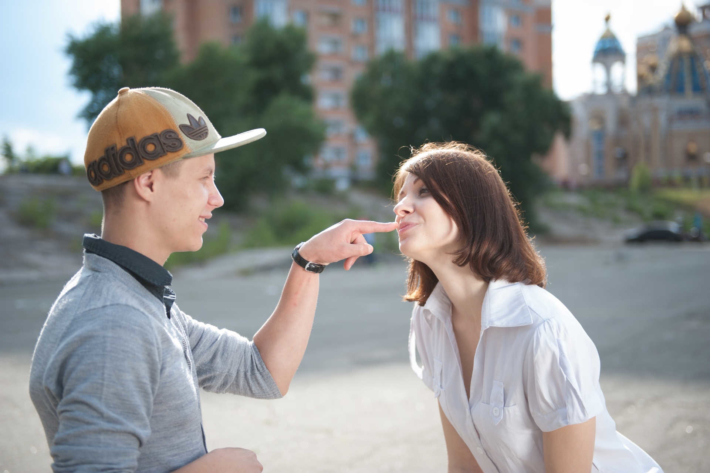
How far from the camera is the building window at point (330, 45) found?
182 feet

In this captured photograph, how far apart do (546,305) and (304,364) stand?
517 cm

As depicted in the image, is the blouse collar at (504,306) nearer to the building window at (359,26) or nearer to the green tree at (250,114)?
the green tree at (250,114)

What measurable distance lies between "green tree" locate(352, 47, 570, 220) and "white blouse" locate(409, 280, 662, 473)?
3180cm

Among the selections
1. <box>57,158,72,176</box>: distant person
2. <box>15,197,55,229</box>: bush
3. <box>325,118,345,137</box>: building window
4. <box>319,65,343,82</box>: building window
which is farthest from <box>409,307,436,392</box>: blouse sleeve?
<box>319,65,343,82</box>: building window

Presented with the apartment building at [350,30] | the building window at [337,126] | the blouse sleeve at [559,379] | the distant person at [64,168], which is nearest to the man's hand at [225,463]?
the blouse sleeve at [559,379]

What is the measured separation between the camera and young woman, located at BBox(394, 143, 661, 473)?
191 centimetres

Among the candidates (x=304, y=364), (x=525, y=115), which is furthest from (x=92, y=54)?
(x=304, y=364)

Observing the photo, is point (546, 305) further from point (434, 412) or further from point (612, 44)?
point (612, 44)

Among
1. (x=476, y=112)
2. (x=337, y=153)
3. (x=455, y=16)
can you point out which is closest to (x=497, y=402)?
(x=476, y=112)

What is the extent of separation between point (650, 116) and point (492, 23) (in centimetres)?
2254

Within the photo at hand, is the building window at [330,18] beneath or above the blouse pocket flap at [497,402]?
above

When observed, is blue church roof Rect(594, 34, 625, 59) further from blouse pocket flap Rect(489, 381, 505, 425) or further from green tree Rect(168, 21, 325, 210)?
blouse pocket flap Rect(489, 381, 505, 425)

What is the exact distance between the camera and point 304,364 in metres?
6.89

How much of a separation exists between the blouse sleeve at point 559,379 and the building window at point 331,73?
56422 mm
